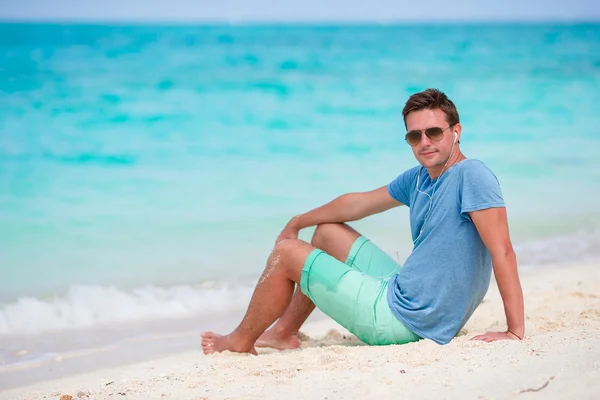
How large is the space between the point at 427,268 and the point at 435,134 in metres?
0.58

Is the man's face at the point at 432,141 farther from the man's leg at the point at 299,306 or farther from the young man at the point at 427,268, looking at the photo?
the man's leg at the point at 299,306

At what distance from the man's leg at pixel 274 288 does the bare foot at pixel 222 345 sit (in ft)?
0.04

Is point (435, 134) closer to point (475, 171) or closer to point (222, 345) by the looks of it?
point (475, 171)

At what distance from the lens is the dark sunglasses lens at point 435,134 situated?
11.0ft

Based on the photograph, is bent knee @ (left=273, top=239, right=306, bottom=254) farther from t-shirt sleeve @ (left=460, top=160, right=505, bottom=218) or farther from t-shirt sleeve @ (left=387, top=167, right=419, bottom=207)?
t-shirt sleeve @ (left=460, top=160, right=505, bottom=218)

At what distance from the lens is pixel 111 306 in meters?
5.06

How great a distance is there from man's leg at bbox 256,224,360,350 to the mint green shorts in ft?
1.18

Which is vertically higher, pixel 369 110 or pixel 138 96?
pixel 138 96

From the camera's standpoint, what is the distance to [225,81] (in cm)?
1712

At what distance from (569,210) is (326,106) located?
285 inches

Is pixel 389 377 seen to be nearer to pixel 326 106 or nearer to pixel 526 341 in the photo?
pixel 526 341

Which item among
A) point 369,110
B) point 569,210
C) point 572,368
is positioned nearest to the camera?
point 572,368

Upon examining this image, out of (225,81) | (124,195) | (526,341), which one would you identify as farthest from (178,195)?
(225,81)

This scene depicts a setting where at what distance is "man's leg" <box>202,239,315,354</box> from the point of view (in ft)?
11.6
